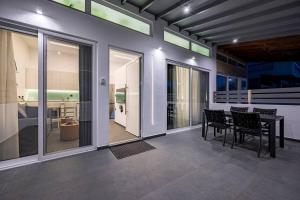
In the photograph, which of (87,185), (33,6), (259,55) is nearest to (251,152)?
(87,185)

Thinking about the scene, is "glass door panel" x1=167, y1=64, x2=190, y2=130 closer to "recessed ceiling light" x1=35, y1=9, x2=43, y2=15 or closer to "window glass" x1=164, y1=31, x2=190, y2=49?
"window glass" x1=164, y1=31, x2=190, y2=49

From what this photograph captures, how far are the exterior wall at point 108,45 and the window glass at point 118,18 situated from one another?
0.15m

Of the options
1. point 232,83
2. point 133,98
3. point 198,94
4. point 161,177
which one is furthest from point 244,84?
point 161,177

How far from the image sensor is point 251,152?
10.4 ft

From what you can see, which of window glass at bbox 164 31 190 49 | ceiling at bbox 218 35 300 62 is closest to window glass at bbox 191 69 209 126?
window glass at bbox 164 31 190 49

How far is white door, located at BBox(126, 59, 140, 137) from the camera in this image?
427 centimetres

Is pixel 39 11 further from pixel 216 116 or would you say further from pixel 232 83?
pixel 232 83

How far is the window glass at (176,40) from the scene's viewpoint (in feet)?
15.7

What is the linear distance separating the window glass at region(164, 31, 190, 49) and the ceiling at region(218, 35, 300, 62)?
2707mm

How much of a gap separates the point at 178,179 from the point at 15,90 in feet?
10.4

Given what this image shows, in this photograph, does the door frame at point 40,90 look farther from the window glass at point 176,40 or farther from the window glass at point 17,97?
the window glass at point 176,40

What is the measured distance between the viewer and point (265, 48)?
7191mm

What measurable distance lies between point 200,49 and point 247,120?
3.82 meters

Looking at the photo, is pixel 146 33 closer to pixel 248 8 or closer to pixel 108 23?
pixel 108 23
